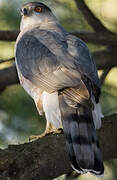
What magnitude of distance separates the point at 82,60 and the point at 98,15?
4.82 feet

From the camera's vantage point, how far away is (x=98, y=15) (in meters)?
5.11

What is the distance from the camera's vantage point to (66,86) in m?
3.37

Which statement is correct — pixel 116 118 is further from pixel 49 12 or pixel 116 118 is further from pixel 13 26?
pixel 13 26

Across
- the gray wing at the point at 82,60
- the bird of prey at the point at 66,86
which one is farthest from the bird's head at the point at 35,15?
the gray wing at the point at 82,60

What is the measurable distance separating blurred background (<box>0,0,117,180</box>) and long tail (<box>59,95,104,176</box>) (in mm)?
A: 1692

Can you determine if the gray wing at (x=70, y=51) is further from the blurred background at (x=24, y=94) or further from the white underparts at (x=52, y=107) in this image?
the blurred background at (x=24, y=94)

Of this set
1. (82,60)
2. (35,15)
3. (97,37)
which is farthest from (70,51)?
(35,15)

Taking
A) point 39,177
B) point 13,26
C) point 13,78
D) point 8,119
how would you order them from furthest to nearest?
point 13,26, point 8,119, point 13,78, point 39,177

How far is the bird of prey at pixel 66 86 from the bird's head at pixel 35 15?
7.4 inches

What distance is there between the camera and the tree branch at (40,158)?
287cm

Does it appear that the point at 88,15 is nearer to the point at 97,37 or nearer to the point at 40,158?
the point at 97,37

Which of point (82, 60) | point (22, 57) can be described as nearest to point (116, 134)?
point (82, 60)

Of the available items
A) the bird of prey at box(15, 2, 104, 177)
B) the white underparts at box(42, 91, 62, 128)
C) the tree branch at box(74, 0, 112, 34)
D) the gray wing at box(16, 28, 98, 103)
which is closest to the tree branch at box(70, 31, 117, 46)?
the tree branch at box(74, 0, 112, 34)

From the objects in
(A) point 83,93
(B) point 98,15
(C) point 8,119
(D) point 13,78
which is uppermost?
(A) point 83,93
